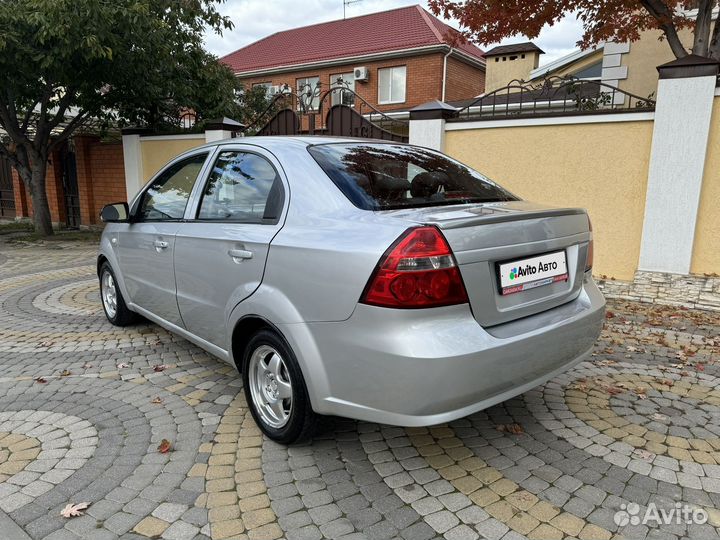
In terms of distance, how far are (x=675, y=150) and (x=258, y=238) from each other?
520 centimetres

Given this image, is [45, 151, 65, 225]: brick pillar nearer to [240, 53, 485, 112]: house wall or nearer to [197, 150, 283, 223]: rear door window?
[240, 53, 485, 112]: house wall

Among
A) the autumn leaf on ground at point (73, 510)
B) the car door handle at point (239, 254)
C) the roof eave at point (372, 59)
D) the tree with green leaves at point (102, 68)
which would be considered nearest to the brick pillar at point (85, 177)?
the tree with green leaves at point (102, 68)

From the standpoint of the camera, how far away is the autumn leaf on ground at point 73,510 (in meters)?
2.30

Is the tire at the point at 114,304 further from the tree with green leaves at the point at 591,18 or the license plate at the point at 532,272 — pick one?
the tree with green leaves at the point at 591,18

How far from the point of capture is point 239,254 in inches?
114

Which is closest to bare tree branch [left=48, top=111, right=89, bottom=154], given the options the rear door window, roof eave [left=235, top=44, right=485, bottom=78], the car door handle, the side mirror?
the side mirror

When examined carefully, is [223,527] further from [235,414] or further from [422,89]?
[422,89]

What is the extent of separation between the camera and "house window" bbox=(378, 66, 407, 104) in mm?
21547

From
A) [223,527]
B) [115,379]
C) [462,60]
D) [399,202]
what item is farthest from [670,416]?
[462,60]

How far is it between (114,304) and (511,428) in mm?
3848

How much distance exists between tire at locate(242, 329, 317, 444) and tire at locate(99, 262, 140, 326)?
2408 millimetres

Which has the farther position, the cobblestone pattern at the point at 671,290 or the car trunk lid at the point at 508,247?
the cobblestone pattern at the point at 671,290

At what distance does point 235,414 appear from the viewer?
10.7 feet

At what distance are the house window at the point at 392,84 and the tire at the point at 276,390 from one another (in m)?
20.2
